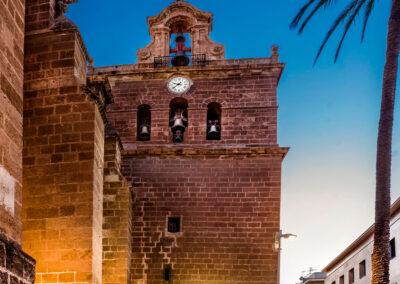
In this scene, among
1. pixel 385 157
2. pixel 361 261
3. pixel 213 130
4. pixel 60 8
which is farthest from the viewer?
pixel 361 261

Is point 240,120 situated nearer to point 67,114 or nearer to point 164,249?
point 164,249

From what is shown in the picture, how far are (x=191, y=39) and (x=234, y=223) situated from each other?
6263 mm

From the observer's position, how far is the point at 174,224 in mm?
17906

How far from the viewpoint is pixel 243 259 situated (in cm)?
1716

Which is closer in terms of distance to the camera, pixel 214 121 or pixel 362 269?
pixel 214 121

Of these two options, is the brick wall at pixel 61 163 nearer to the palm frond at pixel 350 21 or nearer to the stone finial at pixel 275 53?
the palm frond at pixel 350 21

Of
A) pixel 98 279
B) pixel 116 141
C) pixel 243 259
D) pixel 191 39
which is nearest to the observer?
pixel 98 279

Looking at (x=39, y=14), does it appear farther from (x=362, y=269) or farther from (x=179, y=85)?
(x=362, y=269)

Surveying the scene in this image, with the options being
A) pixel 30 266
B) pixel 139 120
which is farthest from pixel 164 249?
pixel 30 266

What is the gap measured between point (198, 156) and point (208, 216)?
1.84 meters

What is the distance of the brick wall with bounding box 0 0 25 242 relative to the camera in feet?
16.4

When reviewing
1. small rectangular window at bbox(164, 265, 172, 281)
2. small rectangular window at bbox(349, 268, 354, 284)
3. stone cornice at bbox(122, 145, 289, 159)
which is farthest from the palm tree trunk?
small rectangular window at bbox(349, 268, 354, 284)

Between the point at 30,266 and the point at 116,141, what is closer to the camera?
the point at 30,266

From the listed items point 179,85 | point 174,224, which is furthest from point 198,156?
point 179,85
